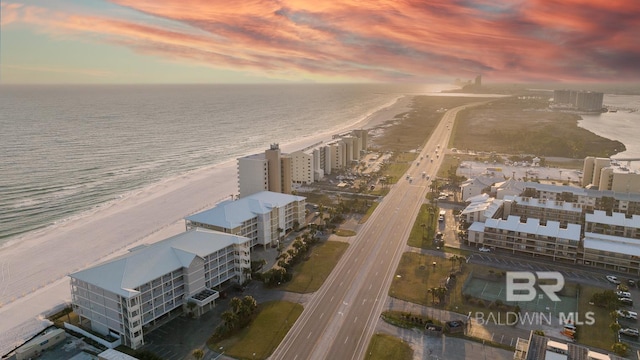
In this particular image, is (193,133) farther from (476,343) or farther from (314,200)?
(476,343)

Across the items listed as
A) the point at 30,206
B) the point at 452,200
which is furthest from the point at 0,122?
the point at 452,200

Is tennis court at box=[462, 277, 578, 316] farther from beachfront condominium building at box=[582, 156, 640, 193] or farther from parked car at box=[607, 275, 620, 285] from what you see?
beachfront condominium building at box=[582, 156, 640, 193]

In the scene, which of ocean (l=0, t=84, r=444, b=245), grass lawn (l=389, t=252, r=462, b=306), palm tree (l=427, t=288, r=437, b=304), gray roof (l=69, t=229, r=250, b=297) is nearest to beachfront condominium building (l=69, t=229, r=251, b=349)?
gray roof (l=69, t=229, r=250, b=297)

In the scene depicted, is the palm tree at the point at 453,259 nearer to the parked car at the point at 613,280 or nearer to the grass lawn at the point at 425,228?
the grass lawn at the point at 425,228

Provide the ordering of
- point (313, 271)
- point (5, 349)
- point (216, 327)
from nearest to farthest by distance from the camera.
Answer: point (5, 349) < point (216, 327) < point (313, 271)

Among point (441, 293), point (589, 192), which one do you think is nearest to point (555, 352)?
point (441, 293)

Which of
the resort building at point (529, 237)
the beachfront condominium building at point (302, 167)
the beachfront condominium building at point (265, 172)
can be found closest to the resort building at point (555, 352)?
the resort building at point (529, 237)
